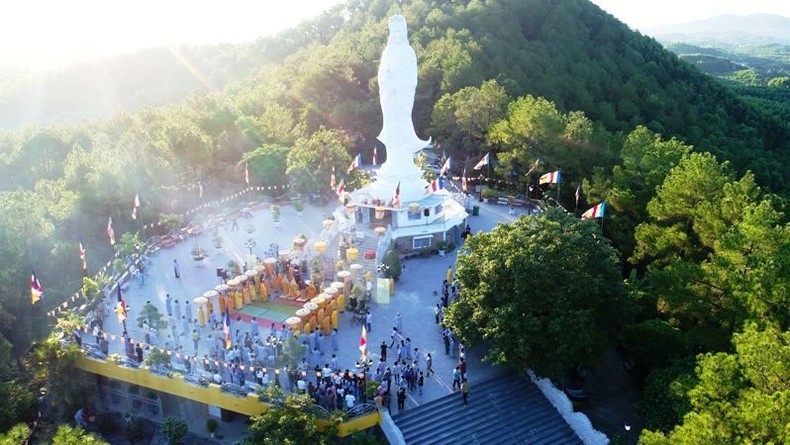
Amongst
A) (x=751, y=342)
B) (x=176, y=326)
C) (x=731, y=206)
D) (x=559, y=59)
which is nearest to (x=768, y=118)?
(x=559, y=59)

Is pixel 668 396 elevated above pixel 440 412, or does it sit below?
above

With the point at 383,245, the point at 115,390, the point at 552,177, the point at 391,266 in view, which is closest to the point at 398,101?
the point at 383,245

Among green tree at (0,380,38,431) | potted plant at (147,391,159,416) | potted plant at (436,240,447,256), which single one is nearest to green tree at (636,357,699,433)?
potted plant at (436,240,447,256)

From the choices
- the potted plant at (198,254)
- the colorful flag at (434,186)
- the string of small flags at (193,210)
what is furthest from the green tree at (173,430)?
the colorful flag at (434,186)

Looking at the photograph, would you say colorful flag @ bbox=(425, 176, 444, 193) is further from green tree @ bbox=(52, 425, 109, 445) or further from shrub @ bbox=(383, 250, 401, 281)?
green tree @ bbox=(52, 425, 109, 445)

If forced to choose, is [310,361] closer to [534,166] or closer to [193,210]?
[193,210]

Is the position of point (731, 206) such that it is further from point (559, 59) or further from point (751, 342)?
point (559, 59)
